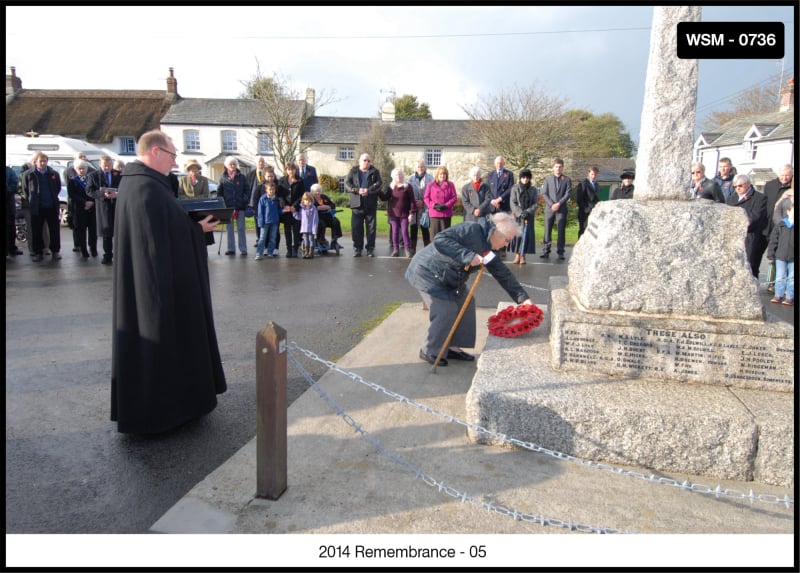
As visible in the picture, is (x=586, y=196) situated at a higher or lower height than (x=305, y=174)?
lower

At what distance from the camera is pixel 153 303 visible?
4082 mm

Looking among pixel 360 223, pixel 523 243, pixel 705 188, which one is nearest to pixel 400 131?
pixel 360 223

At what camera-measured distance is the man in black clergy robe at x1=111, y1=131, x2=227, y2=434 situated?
408 cm

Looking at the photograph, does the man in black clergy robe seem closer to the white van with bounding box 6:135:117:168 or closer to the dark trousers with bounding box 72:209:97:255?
the dark trousers with bounding box 72:209:97:255

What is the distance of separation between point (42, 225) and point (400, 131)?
35409mm

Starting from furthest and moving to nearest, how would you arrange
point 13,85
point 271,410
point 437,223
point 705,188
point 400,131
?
point 400,131 < point 13,85 < point 437,223 < point 705,188 < point 271,410

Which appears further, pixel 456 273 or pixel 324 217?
pixel 324 217

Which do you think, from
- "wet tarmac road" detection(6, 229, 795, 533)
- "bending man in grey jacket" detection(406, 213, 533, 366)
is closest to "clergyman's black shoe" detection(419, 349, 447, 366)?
"bending man in grey jacket" detection(406, 213, 533, 366)

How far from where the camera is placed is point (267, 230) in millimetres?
12875

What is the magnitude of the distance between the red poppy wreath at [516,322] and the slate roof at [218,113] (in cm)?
3878

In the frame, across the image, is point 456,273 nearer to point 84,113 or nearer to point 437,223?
point 437,223

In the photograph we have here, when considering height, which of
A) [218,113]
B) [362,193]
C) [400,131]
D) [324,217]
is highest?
[218,113]

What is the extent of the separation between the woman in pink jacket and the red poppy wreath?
22.8 feet

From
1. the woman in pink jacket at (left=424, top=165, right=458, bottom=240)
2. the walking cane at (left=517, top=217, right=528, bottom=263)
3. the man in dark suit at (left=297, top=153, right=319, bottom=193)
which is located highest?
the man in dark suit at (left=297, top=153, right=319, bottom=193)
